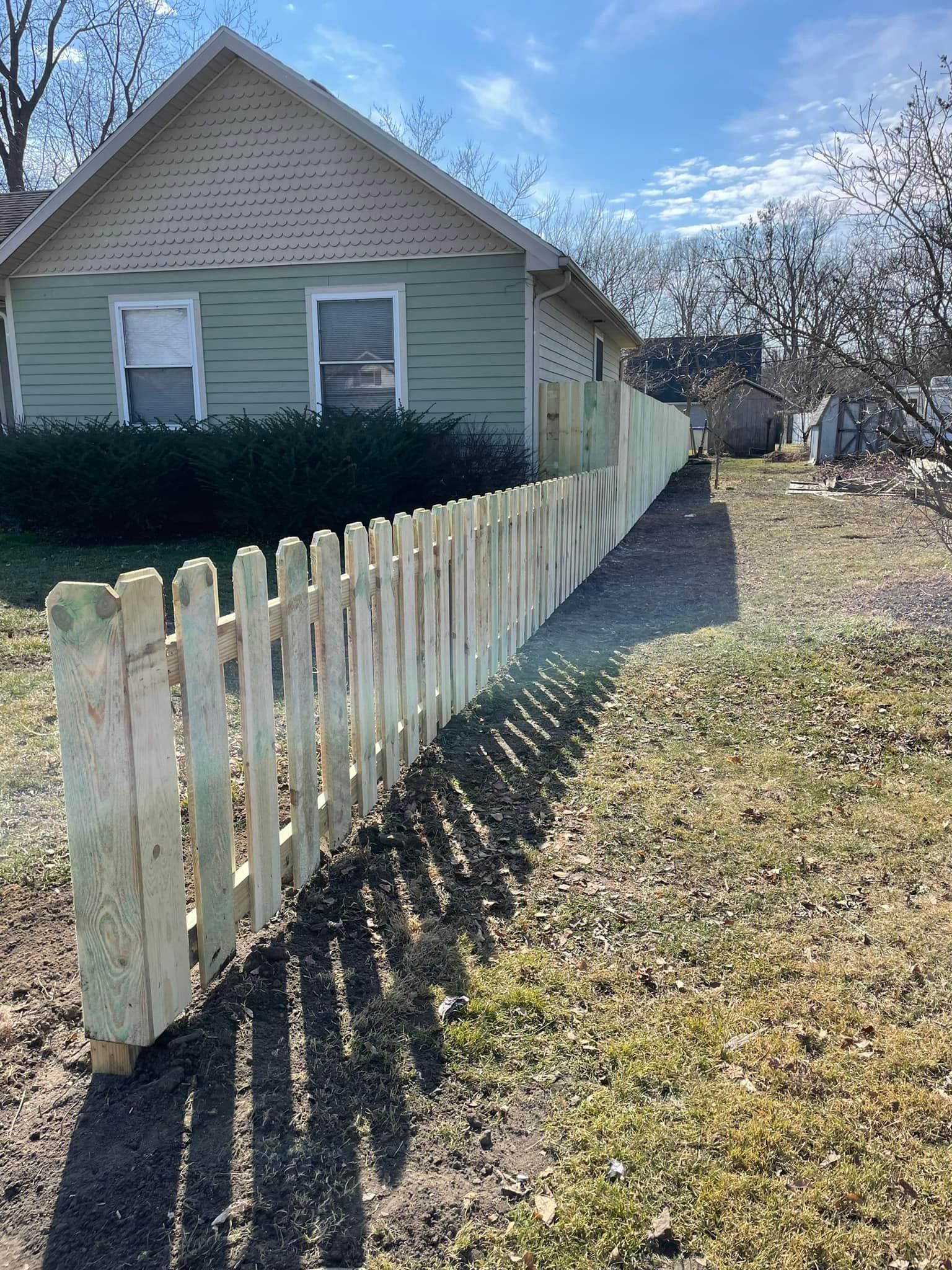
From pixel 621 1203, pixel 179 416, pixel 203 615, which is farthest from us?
pixel 179 416

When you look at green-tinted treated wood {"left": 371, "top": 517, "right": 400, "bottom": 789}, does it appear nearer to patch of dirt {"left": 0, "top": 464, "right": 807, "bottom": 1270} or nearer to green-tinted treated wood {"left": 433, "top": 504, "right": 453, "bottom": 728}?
patch of dirt {"left": 0, "top": 464, "right": 807, "bottom": 1270}

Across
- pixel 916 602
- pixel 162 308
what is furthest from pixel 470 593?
pixel 162 308

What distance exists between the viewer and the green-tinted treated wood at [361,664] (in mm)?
3504

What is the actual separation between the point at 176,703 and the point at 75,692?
129 inches

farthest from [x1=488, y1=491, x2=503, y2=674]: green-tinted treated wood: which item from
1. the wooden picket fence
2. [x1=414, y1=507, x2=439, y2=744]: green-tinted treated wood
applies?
[x1=414, y1=507, x2=439, y2=744]: green-tinted treated wood

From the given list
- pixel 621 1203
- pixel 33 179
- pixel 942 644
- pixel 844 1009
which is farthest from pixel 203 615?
pixel 33 179

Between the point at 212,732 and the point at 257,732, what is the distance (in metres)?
0.27

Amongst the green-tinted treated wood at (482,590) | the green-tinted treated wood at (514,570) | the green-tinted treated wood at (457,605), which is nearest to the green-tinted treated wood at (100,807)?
the green-tinted treated wood at (457,605)

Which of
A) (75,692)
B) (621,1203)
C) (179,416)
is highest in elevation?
(179,416)

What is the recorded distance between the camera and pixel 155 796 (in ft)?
7.34

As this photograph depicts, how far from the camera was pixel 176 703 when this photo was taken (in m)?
5.28

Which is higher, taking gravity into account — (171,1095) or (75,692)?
(75,692)

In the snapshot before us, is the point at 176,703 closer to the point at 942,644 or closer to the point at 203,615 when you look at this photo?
the point at 203,615

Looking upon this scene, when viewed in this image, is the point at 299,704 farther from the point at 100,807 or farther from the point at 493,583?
the point at 493,583
